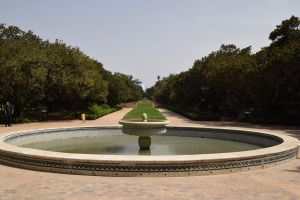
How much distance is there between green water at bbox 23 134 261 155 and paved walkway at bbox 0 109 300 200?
16.1 feet

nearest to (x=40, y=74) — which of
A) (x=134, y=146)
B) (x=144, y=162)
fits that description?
(x=134, y=146)

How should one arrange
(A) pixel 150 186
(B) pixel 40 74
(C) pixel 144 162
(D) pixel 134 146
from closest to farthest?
1. (A) pixel 150 186
2. (C) pixel 144 162
3. (D) pixel 134 146
4. (B) pixel 40 74

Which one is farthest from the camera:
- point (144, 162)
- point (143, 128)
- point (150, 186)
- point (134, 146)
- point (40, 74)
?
point (40, 74)

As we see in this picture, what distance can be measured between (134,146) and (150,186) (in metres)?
7.98

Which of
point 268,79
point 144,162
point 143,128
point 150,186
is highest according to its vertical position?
point 268,79

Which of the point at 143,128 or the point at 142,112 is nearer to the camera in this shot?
the point at 143,128

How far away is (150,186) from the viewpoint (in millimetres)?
9148

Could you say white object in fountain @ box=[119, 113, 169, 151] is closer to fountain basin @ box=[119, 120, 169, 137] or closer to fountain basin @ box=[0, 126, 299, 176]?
fountain basin @ box=[119, 120, 169, 137]

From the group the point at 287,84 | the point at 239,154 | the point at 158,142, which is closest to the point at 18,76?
the point at 158,142

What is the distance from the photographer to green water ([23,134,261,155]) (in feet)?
51.1

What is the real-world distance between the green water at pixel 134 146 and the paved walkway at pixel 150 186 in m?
4.91

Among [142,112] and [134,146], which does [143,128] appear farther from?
[142,112]

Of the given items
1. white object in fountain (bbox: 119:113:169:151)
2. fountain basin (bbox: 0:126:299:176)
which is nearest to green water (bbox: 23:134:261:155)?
white object in fountain (bbox: 119:113:169:151)

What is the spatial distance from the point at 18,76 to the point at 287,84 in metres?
21.3
